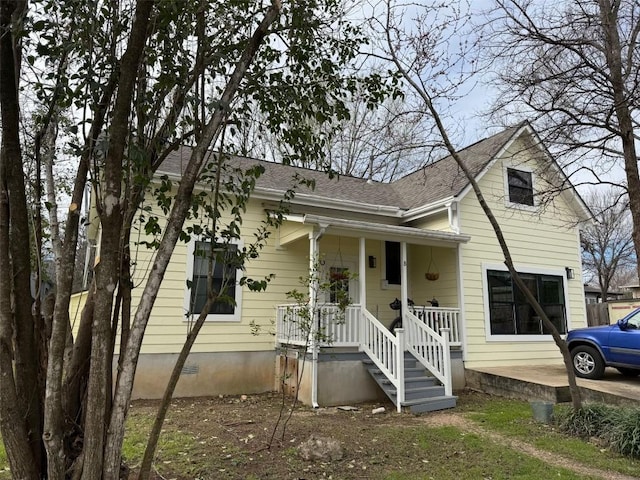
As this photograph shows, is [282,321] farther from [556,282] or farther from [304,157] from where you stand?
[556,282]

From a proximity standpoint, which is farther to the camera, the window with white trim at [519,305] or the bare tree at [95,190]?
the window with white trim at [519,305]

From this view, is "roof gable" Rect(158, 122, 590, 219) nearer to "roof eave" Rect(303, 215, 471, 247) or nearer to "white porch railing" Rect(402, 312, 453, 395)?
"roof eave" Rect(303, 215, 471, 247)

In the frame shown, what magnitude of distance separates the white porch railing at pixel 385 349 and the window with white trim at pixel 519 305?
358cm

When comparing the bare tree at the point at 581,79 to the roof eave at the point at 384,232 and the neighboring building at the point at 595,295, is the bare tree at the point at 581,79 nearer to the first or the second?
the roof eave at the point at 384,232

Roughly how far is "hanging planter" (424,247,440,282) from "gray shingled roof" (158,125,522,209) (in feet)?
4.47

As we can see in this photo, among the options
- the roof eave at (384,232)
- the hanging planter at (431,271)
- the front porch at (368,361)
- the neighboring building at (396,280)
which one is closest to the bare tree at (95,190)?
the roof eave at (384,232)

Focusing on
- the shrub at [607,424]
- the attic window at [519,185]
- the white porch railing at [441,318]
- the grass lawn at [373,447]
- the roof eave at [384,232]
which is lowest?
the grass lawn at [373,447]

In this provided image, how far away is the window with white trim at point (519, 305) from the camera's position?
10.1m

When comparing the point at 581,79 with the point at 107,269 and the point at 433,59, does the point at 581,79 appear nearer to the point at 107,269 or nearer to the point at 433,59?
the point at 433,59

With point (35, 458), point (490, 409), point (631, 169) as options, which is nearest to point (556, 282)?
point (490, 409)

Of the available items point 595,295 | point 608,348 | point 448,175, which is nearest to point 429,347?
point 608,348

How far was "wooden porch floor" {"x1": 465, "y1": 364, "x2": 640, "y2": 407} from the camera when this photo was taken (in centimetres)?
703

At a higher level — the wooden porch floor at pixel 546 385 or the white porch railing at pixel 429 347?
the white porch railing at pixel 429 347

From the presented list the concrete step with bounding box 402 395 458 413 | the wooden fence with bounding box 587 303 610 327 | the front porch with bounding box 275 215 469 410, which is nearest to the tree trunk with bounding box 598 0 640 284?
the front porch with bounding box 275 215 469 410
